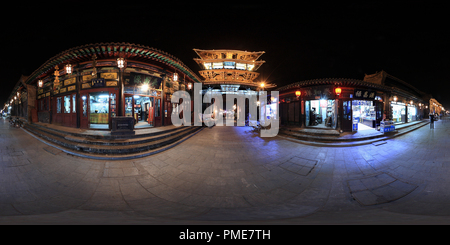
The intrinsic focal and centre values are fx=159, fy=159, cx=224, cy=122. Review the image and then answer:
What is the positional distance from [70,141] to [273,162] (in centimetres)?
837

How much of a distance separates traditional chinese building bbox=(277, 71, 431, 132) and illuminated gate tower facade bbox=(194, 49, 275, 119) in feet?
21.1

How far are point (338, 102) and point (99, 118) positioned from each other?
15.8m

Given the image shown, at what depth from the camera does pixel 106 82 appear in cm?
898

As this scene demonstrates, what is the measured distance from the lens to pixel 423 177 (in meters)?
4.25

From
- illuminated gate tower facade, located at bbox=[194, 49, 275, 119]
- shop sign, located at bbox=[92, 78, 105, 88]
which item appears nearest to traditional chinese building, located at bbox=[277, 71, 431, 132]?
illuminated gate tower facade, located at bbox=[194, 49, 275, 119]

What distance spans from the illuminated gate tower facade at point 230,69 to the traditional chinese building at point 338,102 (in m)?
6.43

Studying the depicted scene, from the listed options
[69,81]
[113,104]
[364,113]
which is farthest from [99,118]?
[364,113]

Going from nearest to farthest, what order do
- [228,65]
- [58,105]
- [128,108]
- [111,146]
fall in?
[111,146] → [128,108] → [58,105] → [228,65]

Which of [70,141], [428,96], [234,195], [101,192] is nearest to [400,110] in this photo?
[428,96]

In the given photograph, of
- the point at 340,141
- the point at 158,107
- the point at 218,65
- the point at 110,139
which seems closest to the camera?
the point at 110,139

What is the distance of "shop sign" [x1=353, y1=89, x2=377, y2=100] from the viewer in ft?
36.8

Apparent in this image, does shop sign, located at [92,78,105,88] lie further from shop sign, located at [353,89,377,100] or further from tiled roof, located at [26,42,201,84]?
shop sign, located at [353,89,377,100]

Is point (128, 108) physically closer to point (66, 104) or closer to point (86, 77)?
point (86, 77)

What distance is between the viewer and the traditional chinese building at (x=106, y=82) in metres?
8.55
